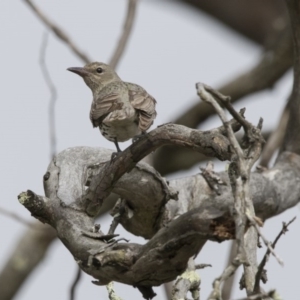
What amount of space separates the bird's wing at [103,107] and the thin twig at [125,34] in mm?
2323

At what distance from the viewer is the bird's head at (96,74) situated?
653 cm

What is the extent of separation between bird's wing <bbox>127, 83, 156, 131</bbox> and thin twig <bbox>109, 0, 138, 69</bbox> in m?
2.44

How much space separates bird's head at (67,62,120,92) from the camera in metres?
6.53

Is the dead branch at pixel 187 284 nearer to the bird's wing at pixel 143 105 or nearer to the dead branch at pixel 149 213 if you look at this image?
the dead branch at pixel 149 213

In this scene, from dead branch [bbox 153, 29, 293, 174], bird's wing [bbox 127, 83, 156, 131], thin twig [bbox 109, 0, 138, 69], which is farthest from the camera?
dead branch [bbox 153, 29, 293, 174]

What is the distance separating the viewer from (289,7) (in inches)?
235

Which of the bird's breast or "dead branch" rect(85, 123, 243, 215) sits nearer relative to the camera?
"dead branch" rect(85, 123, 243, 215)

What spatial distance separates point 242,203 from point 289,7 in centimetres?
304

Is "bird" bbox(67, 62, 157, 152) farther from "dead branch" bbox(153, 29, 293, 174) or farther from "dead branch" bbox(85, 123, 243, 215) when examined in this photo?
"dead branch" bbox(153, 29, 293, 174)

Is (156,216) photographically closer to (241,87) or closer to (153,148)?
(153,148)

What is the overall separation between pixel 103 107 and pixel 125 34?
2.77m

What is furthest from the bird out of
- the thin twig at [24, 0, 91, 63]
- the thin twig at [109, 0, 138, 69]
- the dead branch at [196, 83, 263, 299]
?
the thin twig at [24, 0, 91, 63]

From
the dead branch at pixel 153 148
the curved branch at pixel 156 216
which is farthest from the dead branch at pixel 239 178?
the dead branch at pixel 153 148

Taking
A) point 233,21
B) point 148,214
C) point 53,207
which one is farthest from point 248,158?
point 233,21
